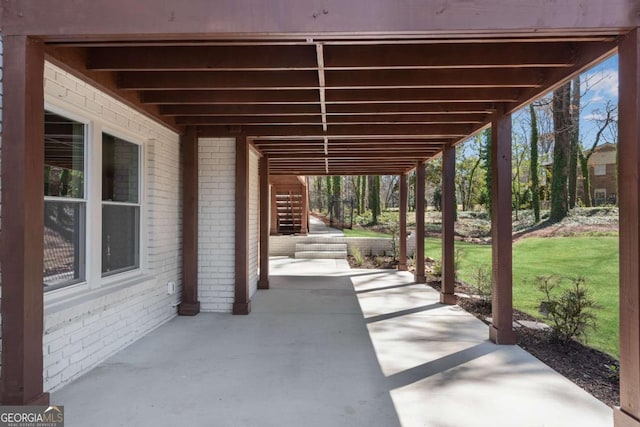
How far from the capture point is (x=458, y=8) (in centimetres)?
257

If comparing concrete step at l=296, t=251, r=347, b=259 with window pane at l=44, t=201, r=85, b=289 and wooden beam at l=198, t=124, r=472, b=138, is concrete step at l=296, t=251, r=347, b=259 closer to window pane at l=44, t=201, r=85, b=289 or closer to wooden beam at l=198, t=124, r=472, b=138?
wooden beam at l=198, t=124, r=472, b=138

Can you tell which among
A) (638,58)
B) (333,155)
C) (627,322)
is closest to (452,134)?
(333,155)

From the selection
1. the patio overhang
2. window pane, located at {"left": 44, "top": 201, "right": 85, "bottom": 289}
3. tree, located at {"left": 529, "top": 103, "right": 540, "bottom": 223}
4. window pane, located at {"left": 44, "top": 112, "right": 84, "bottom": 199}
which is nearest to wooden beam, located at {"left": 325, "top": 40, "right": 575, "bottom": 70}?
the patio overhang

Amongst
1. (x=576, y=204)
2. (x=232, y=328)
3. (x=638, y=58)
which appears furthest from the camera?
(x=576, y=204)

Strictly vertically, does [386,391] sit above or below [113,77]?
below

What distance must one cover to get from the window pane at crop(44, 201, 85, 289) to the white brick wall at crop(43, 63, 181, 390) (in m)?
0.15

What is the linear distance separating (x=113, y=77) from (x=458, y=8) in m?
3.19

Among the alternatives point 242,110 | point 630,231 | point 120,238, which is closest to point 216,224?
point 120,238

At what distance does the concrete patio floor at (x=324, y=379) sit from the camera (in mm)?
2869

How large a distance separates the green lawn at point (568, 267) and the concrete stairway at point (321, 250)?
11.1 feet

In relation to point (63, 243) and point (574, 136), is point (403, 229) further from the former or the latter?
point (574, 136)

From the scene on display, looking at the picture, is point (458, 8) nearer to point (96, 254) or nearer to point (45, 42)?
point (45, 42)

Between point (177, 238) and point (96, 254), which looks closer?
point (96, 254)

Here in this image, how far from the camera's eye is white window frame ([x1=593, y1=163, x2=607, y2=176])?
108ft
